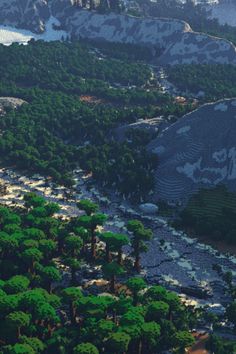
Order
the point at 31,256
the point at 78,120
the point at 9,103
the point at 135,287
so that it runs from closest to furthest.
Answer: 1. the point at 135,287
2. the point at 31,256
3. the point at 78,120
4. the point at 9,103

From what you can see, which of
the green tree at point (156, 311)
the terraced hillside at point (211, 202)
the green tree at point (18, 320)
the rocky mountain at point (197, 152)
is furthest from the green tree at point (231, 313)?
the rocky mountain at point (197, 152)

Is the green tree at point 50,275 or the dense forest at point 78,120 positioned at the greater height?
the dense forest at point 78,120

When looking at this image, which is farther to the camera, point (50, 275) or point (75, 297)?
point (50, 275)

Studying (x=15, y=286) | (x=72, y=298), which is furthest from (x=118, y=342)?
(x=15, y=286)

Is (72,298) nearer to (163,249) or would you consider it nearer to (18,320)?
(18,320)

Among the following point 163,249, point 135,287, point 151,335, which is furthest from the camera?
point 163,249

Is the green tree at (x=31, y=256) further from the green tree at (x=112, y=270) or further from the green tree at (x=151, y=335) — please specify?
the green tree at (x=151, y=335)
